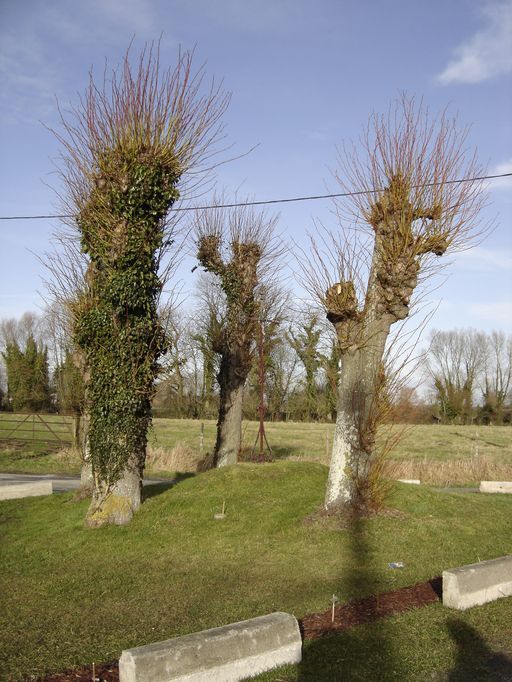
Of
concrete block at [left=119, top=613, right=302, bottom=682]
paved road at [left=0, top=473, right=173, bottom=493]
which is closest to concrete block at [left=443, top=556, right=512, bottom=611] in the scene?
concrete block at [left=119, top=613, right=302, bottom=682]

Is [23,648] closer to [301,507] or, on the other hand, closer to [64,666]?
[64,666]

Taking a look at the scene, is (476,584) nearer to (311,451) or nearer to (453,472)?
(453,472)

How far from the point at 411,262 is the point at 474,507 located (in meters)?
4.71

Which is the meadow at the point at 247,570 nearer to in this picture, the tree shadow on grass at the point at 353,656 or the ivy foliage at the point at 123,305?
the tree shadow on grass at the point at 353,656

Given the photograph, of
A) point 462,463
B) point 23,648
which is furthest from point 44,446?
point 23,648

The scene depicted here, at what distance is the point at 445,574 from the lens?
23.4 ft

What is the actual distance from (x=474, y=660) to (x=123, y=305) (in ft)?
26.1

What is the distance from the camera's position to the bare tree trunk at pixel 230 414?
1789 centimetres

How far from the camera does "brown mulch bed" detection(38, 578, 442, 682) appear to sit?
5.41 m

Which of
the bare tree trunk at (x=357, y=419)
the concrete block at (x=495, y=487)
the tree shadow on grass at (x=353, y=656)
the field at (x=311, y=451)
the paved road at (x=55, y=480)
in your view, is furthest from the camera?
the field at (x=311, y=451)

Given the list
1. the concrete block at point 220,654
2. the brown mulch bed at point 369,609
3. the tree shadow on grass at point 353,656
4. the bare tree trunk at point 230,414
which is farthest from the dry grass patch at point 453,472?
the concrete block at point 220,654

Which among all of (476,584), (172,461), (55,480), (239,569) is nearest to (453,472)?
(172,461)

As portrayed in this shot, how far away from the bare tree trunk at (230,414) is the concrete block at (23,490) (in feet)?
14.8

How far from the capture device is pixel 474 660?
5723mm
